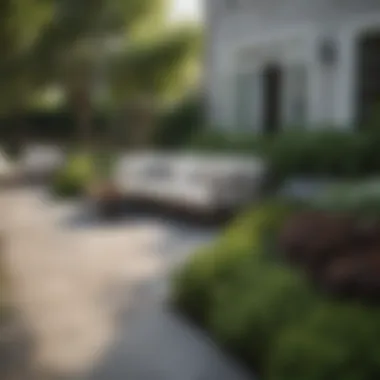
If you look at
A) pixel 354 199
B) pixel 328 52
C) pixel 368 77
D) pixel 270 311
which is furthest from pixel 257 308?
pixel 328 52

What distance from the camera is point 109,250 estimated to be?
3613mm

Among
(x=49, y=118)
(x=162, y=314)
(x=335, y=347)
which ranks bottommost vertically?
(x=162, y=314)

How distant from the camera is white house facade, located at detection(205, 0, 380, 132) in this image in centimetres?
Answer: 391

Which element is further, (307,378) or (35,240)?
(35,240)

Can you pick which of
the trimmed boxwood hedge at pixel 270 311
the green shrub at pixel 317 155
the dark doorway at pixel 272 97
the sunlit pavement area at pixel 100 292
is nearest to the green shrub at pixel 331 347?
the trimmed boxwood hedge at pixel 270 311

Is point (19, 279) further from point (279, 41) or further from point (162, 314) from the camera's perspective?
point (279, 41)

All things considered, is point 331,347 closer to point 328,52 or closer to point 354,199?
point 354,199

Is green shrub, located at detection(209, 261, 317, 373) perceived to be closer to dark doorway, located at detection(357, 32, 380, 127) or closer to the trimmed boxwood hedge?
the trimmed boxwood hedge

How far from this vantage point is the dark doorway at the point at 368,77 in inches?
159

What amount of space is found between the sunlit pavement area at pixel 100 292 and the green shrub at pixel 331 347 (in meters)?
0.33

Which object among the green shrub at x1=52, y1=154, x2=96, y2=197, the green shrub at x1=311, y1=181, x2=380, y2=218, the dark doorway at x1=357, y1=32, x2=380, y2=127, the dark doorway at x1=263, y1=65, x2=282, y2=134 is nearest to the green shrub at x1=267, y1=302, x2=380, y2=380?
the green shrub at x1=311, y1=181, x2=380, y2=218

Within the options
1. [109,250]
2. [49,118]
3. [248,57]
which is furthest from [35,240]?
[248,57]

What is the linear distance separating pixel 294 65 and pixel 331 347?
7.38ft

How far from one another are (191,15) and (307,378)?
4.72 ft
